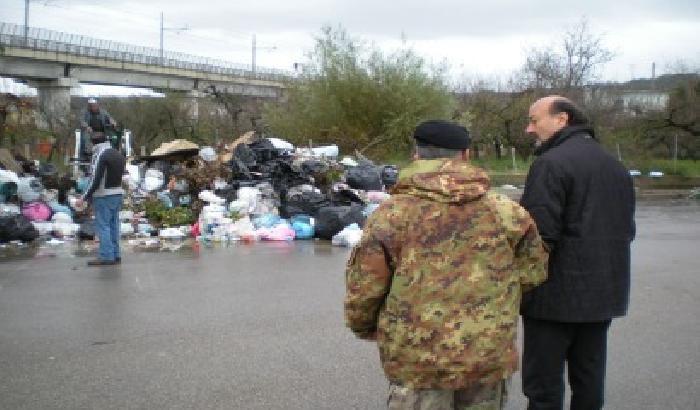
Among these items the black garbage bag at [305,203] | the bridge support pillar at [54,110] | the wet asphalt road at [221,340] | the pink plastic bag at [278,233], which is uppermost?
the bridge support pillar at [54,110]

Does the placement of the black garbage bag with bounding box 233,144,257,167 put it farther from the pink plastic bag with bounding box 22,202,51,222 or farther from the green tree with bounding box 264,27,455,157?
the green tree with bounding box 264,27,455,157

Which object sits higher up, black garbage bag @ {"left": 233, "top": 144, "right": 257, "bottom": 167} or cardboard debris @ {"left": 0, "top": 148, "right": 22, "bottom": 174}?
black garbage bag @ {"left": 233, "top": 144, "right": 257, "bottom": 167}

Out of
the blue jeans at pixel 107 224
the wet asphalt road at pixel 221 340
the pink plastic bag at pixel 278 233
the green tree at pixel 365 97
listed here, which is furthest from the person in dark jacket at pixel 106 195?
the green tree at pixel 365 97

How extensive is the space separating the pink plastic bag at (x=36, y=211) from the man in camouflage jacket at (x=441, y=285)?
10.5 meters

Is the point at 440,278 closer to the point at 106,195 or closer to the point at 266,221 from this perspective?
the point at 106,195

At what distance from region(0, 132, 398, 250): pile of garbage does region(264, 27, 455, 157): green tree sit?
454 inches

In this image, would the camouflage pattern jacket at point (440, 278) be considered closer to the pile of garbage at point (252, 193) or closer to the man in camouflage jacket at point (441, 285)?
the man in camouflage jacket at point (441, 285)

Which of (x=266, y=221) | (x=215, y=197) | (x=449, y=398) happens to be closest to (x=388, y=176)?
(x=266, y=221)

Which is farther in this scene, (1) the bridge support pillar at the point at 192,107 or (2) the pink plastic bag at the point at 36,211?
(1) the bridge support pillar at the point at 192,107

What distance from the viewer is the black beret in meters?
2.93

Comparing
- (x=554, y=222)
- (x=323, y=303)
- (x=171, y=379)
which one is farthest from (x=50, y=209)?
(x=554, y=222)

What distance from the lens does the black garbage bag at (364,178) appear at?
45.8 ft

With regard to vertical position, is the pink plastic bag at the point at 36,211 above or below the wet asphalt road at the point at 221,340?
above

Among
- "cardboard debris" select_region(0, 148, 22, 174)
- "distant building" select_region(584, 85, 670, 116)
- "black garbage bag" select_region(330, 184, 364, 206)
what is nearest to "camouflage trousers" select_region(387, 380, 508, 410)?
"black garbage bag" select_region(330, 184, 364, 206)
